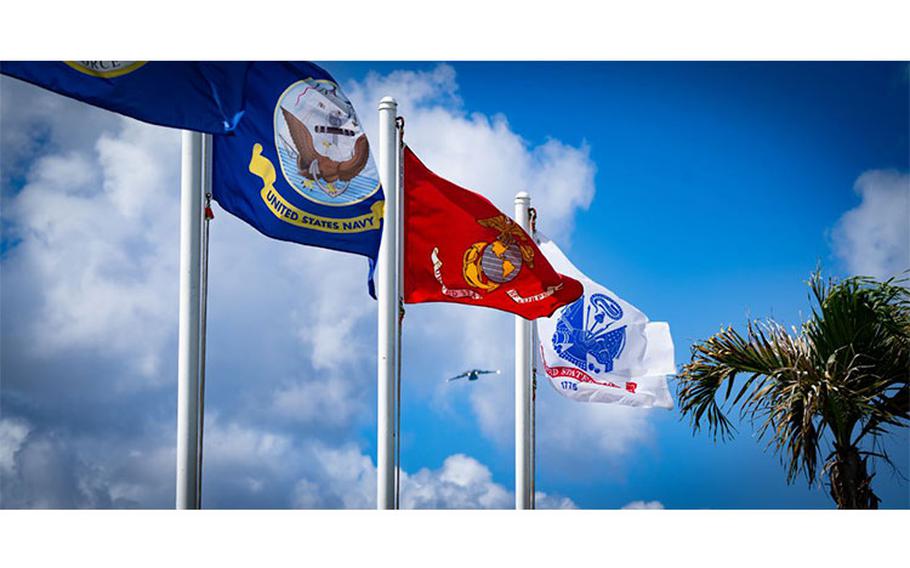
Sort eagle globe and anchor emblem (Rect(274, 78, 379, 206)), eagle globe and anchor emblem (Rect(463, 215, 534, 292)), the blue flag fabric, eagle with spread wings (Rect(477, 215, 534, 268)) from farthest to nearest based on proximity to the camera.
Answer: eagle with spread wings (Rect(477, 215, 534, 268)), eagle globe and anchor emblem (Rect(463, 215, 534, 292)), eagle globe and anchor emblem (Rect(274, 78, 379, 206)), the blue flag fabric

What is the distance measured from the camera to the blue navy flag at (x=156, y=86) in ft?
23.3

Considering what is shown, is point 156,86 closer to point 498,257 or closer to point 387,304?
point 387,304

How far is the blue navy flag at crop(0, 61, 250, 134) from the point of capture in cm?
709

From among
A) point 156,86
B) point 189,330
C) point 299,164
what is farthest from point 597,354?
point 156,86

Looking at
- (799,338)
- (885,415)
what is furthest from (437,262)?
(885,415)

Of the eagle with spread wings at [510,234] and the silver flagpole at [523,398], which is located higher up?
the eagle with spread wings at [510,234]

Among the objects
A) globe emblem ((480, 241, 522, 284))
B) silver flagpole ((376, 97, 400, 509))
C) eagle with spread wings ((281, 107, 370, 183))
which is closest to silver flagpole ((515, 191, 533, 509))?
globe emblem ((480, 241, 522, 284))

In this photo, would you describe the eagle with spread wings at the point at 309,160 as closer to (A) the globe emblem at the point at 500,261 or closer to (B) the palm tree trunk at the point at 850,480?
(A) the globe emblem at the point at 500,261

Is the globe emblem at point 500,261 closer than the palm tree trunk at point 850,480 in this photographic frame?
Yes

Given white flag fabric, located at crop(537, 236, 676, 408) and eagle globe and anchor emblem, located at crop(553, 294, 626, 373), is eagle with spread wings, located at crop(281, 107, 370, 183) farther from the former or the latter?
eagle globe and anchor emblem, located at crop(553, 294, 626, 373)

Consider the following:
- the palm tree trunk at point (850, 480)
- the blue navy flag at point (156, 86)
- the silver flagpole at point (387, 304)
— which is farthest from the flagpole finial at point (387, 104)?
the palm tree trunk at point (850, 480)

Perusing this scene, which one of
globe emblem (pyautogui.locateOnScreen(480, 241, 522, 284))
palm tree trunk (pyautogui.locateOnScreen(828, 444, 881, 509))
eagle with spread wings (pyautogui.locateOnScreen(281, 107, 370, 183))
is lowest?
palm tree trunk (pyautogui.locateOnScreen(828, 444, 881, 509))

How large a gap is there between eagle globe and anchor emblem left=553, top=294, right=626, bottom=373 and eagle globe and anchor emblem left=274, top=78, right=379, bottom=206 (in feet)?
10.4

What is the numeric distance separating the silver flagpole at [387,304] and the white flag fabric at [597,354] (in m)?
2.33
